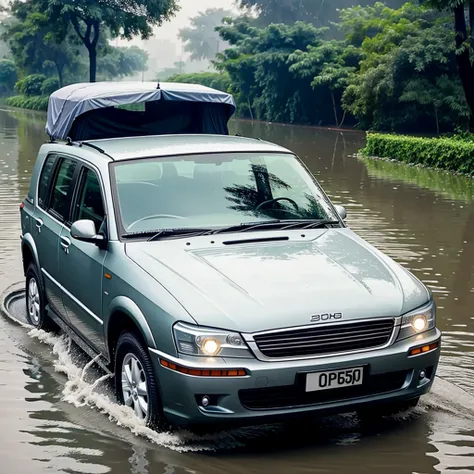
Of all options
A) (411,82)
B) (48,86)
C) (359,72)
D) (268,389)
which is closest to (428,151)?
(411,82)

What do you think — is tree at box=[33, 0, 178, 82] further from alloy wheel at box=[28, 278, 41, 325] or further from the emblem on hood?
the emblem on hood

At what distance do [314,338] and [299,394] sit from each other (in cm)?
31

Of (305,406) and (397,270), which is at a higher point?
(397,270)

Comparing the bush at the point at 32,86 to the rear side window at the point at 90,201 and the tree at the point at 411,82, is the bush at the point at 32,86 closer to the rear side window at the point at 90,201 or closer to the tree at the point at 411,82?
the tree at the point at 411,82

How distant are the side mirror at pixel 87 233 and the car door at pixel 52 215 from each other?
108 cm

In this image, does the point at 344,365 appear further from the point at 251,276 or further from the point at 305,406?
the point at 251,276

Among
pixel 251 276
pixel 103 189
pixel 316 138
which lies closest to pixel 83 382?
pixel 103 189

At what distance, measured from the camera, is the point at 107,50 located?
76500mm

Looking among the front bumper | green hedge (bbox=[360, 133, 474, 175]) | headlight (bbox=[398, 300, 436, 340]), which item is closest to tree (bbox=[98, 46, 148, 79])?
green hedge (bbox=[360, 133, 474, 175])

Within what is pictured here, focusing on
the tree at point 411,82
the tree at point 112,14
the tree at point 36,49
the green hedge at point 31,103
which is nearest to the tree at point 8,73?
the tree at point 36,49

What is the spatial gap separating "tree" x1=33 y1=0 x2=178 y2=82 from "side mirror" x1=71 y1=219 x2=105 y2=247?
55.0m

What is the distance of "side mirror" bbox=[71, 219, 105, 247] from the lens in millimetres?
5609

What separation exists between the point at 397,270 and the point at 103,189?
6.71ft

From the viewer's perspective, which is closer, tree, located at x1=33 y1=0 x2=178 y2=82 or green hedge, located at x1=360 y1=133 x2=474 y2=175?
green hedge, located at x1=360 y1=133 x2=474 y2=175
